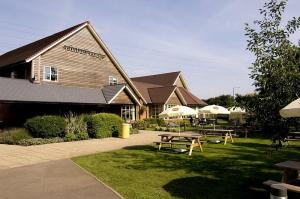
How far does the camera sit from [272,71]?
802 cm

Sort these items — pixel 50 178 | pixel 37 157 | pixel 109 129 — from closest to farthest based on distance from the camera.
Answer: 1. pixel 50 178
2. pixel 37 157
3. pixel 109 129

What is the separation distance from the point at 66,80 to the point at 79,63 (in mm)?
2329

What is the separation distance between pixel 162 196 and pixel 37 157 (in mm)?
7800

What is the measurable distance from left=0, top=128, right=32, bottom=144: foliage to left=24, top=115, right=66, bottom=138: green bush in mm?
432

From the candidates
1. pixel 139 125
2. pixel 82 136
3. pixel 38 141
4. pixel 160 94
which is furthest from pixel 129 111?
pixel 38 141

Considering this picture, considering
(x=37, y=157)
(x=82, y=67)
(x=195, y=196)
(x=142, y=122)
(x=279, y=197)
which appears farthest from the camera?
(x=142, y=122)

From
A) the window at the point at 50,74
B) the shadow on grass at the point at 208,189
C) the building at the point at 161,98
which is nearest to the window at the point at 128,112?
the building at the point at 161,98

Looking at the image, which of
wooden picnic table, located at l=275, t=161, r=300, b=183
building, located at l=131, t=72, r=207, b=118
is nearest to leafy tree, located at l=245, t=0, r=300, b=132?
wooden picnic table, located at l=275, t=161, r=300, b=183

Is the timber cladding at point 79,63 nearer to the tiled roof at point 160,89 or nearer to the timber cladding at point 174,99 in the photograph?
the tiled roof at point 160,89

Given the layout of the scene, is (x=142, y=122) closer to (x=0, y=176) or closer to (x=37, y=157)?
(x=37, y=157)

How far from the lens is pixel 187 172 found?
1041cm

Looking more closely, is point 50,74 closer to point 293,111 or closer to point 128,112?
point 128,112

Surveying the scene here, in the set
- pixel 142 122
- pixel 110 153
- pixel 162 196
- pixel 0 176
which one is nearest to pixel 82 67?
pixel 142 122

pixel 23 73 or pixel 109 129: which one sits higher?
pixel 23 73
